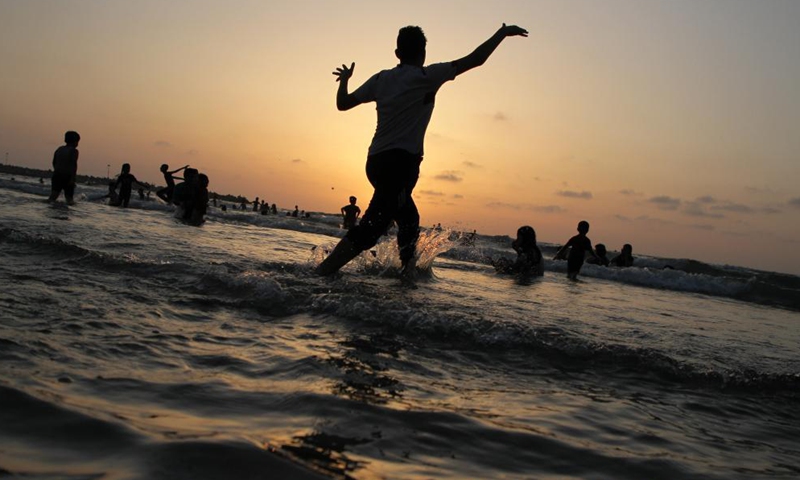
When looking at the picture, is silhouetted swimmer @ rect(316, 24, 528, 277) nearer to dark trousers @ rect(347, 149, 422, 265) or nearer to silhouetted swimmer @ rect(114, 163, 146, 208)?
dark trousers @ rect(347, 149, 422, 265)

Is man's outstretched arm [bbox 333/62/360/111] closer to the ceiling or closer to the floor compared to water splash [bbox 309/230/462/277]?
closer to the ceiling

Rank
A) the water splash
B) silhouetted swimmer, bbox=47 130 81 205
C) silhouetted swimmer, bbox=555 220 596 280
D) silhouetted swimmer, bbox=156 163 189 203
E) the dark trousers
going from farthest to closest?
silhouetted swimmer, bbox=156 163 189 203 < silhouetted swimmer, bbox=47 130 81 205 < silhouetted swimmer, bbox=555 220 596 280 < the water splash < the dark trousers

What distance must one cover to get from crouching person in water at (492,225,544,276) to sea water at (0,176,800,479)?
6.01 m

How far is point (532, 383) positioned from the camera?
2855 mm

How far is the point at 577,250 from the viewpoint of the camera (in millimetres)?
14141

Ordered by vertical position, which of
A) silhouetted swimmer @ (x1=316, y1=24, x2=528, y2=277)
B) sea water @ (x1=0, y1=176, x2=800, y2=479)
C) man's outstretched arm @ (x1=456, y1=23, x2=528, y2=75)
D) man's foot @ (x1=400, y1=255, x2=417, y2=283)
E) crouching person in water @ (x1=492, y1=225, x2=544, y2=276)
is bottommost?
sea water @ (x1=0, y1=176, x2=800, y2=479)

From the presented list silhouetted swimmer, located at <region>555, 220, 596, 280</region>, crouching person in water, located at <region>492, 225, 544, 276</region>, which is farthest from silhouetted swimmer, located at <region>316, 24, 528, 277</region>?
silhouetted swimmer, located at <region>555, 220, 596, 280</region>

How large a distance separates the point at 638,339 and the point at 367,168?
9.17 feet

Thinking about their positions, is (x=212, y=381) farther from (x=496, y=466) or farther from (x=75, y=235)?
(x=75, y=235)

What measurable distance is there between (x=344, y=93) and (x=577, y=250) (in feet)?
32.1

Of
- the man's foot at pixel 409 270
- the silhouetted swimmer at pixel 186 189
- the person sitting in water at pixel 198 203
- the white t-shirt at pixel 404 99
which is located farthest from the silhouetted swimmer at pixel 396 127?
the silhouetted swimmer at pixel 186 189

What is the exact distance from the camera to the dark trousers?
5.40m

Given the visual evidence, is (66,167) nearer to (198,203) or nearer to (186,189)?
(186,189)

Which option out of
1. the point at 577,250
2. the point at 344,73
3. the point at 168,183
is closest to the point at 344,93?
the point at 344,73
